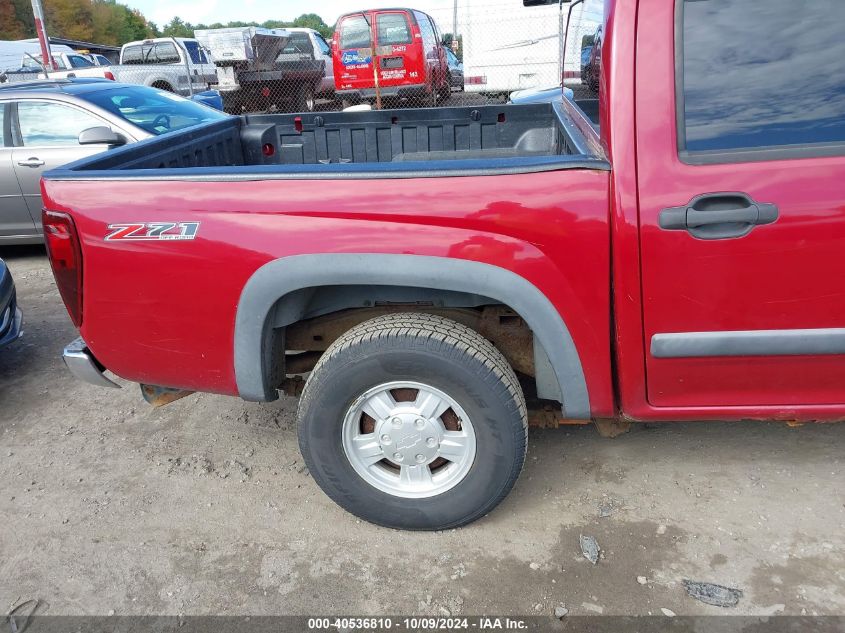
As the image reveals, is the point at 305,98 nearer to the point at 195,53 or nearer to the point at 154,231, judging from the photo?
the point at 195,53

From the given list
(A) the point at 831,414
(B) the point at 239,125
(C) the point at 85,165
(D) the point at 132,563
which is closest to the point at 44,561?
(D) the point at 132,563

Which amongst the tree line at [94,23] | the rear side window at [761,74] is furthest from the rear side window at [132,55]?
the tree line at [94,23]

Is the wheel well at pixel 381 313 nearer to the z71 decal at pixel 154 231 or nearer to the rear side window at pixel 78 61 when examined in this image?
the z71 decal at pixel 154 231

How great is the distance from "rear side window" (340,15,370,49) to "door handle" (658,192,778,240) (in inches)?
482

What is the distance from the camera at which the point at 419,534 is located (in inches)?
108

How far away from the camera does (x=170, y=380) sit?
2705 mm

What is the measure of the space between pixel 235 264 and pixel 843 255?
1.94 metres

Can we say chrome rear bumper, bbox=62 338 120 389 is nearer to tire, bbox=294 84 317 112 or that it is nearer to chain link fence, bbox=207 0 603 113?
chain link fence, bbox=207 0 603 113

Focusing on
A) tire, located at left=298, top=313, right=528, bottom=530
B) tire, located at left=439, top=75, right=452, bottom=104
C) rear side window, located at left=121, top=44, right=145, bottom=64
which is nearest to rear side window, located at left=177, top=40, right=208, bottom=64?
rear side window, located at left=121, top=44, right=145, bottom=64

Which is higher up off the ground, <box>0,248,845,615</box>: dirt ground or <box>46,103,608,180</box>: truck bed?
<box>46,103,608,180</box>: truck bed

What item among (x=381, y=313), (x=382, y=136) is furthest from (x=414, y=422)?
(x=382, y=136)

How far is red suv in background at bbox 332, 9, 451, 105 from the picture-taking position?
42.9ft

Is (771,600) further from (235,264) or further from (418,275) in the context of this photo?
(235,264)

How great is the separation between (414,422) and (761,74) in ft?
5.27
